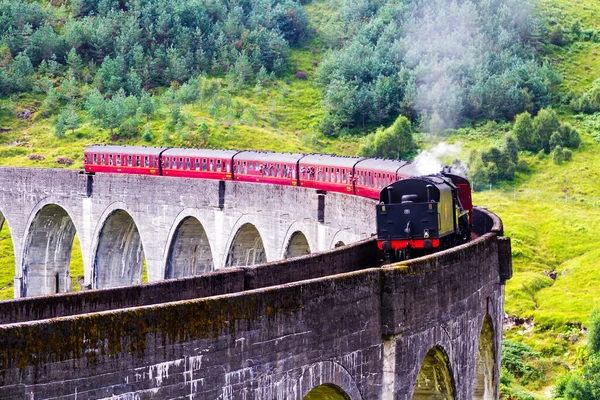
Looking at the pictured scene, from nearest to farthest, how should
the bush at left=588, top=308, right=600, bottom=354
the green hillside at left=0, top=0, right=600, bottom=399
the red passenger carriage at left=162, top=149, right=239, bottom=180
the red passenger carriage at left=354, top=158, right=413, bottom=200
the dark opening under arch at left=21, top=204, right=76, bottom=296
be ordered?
the red passenger carriage at left=354, top=158, right=413, bottom=200 < the bush at left=588, top=308, right=600, bottom=354 < the red passenger carriage at left=162, top=149, right=239, bottom=180 < the dark opening under arch at left=21, top=204, right=76, bottom=296 < the green hillside at left=0, top=0, right=600, bottom=399

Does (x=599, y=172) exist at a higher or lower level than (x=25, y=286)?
higher

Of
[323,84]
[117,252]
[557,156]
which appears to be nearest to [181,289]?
[117,252]

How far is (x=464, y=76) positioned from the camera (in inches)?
2968

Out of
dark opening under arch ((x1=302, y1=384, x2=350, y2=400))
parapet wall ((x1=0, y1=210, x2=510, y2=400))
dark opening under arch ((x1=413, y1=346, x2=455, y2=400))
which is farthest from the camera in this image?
dark opening under arch ((x1=413, y1=346, x2=455, y2=400))

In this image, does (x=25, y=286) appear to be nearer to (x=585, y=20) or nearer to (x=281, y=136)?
(x=281, y=136)

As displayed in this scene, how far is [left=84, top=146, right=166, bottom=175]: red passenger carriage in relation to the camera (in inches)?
1609

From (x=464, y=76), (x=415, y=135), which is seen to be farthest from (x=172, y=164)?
(x=464, y=76)

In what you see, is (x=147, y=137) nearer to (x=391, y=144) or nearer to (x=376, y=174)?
(x=391, y=144)

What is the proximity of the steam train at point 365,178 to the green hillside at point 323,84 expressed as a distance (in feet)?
33.7

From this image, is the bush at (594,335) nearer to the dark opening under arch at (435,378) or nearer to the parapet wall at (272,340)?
the parapet wall at (272,340)

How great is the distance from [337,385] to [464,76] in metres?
65.5

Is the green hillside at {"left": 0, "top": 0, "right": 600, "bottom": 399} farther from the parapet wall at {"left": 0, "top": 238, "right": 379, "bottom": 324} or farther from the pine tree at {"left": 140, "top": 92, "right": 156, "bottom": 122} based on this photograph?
the parapet wall at {"left": 0, "top": 238, "right": 379, "bottom": 324}

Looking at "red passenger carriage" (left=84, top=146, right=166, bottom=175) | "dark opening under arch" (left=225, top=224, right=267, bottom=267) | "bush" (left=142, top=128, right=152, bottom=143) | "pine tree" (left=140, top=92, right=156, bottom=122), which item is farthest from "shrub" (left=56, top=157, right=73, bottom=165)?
"dark opening under arch" (left=225, top=224, right=267, bottom=267)

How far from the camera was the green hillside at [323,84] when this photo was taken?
58906 mm
